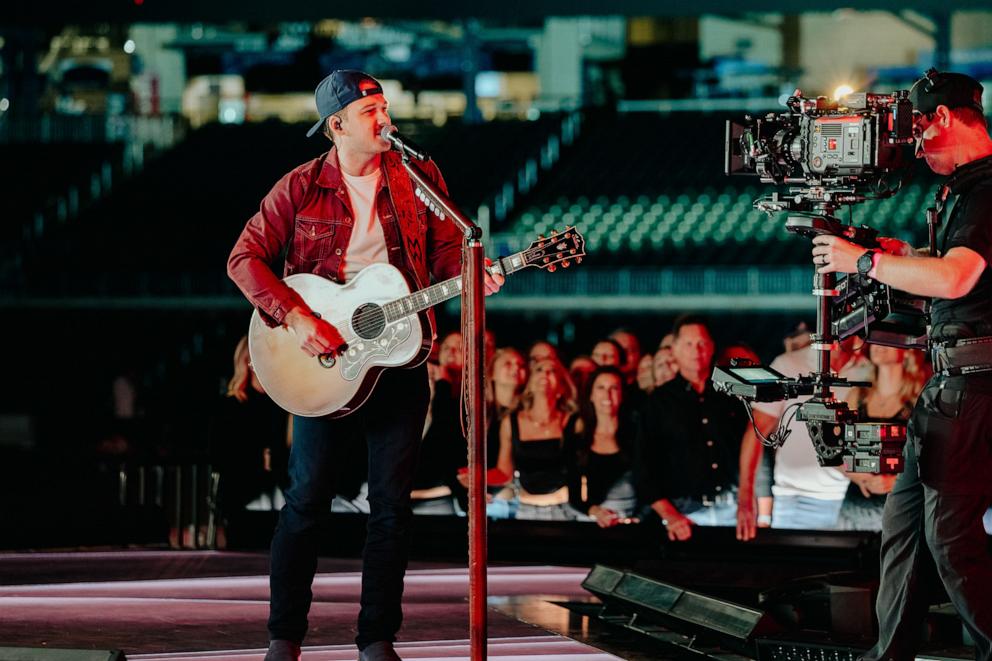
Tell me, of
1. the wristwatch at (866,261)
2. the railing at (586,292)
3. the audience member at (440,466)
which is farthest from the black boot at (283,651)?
the railing at (586,292)

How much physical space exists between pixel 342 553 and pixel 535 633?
2114 millimetres

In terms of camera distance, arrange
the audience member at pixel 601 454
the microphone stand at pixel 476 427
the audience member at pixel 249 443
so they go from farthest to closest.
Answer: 1. the audience member at pixel 249 443
2. the audience member at pixel 601 454
3. the microphone stand at pixel 476 427

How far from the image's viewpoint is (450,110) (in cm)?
2875

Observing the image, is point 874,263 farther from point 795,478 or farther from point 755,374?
point 795,478

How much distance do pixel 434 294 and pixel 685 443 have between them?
113 inches

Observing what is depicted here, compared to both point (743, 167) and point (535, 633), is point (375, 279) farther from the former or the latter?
point (535, 633)

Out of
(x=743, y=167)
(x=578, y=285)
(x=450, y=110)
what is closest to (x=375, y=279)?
(x=743, y=167)

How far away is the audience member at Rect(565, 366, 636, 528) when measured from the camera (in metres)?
6.93

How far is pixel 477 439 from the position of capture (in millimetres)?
3721

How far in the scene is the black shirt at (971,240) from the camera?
13.0 ft

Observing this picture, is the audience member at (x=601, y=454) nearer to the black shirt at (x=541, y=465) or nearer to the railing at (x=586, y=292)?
the black shirt at (x=541, y=465)

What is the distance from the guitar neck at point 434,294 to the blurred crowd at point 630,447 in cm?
225

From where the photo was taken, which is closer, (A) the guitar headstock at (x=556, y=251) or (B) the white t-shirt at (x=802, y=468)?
(A) the guitar headstock at (x=556, y=251)

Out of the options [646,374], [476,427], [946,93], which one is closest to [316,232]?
[476,427]
